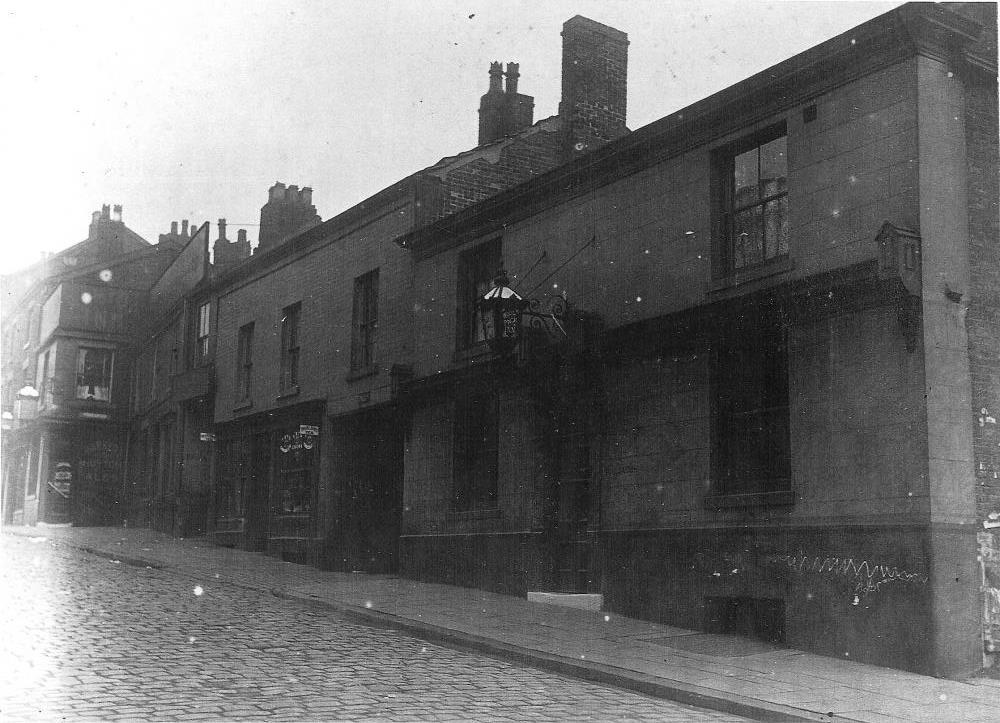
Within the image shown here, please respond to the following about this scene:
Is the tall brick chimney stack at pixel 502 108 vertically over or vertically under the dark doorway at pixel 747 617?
over

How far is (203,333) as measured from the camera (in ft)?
92.0

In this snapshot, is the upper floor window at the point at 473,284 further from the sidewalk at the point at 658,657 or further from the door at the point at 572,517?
the sidewalk at the point at 658,657

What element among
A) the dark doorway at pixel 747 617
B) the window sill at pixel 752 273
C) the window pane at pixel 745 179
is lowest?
the dark doorway at pixel 747 617

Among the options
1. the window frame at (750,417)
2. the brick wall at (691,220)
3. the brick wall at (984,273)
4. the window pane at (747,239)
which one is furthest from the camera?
the window pane at (747,239)

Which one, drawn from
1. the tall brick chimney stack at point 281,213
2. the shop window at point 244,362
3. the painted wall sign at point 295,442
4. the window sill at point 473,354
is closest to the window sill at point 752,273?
the window sill at point 473,354

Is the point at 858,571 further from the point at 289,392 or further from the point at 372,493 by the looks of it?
the point at 289,392

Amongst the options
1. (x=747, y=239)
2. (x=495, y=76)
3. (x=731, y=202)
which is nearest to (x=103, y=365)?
(x=495, y=76)

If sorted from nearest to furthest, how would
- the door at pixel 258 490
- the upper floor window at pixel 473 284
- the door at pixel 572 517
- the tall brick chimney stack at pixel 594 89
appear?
the door at pixel 572 517, the upper floor window at pixel 473 284, the tall brick chimney stack at pixel 594 89, the door at pixel 258 490

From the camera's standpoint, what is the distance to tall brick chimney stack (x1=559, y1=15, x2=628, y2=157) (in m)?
18.7

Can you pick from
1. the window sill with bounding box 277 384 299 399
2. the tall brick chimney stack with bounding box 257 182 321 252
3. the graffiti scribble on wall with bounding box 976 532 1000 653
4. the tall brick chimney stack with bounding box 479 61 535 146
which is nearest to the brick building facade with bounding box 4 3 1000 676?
the graffiti scribble on wall with bounding box 976 532 1000 653

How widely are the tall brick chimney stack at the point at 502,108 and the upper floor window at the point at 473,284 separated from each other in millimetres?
5115

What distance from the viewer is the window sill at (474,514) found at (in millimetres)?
15828

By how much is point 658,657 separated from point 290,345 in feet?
47.8

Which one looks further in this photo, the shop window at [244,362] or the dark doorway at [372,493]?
the shop window at [244,362]
